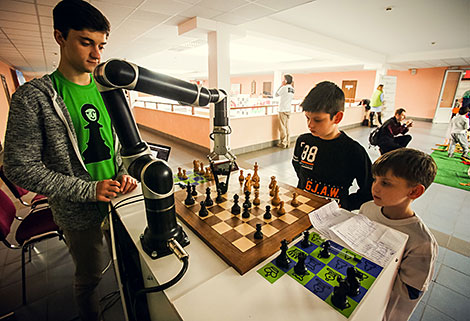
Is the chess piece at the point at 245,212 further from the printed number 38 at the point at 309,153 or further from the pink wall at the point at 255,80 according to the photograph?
the pink wall at the point at 255,80

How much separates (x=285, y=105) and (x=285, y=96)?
0.23m

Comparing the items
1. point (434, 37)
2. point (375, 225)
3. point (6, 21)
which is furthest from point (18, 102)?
point (434, 37)

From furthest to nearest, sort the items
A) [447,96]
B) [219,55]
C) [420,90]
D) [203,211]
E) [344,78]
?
1. [344,78]
2. [420,90]
3. [447,96]
4. [219,55]
5. [203,211]

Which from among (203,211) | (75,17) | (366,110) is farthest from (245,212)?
(366,110)

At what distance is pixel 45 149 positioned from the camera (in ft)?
3.22

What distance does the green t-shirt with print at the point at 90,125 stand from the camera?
3.39ft

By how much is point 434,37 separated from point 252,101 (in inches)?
296

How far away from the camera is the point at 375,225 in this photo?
2.99 feet

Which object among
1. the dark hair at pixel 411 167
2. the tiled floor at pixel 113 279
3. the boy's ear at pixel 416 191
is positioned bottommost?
the tiled floor at pixel 113 279

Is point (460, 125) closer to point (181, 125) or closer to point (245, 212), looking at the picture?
point (245, 212)

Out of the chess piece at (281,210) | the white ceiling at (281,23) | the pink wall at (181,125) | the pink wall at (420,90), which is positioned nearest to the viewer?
the chess piece at (281,210)

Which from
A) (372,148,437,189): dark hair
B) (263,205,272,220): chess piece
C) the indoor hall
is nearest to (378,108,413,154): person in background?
the indoor hall

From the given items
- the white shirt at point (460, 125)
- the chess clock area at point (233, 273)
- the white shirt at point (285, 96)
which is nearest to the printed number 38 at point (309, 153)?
the chess clock area at point (233, 273)

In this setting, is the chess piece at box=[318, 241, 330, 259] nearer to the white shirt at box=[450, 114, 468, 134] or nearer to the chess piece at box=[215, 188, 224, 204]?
the chess piece at box=[215, 188, 224, 204]
